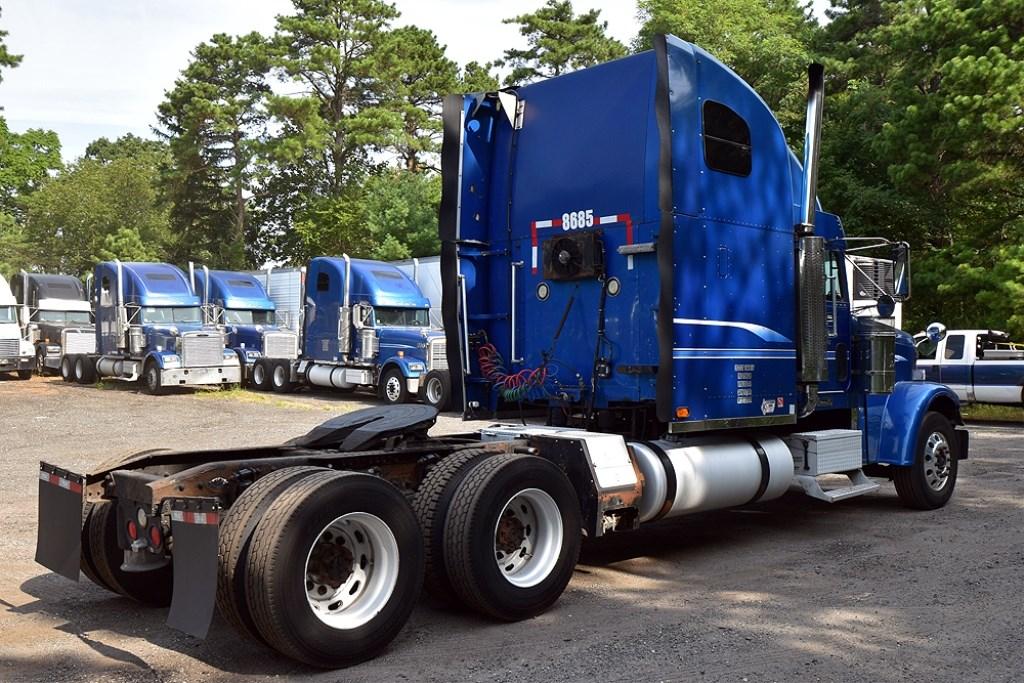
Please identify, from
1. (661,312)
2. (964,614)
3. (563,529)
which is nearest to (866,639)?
(964,614)

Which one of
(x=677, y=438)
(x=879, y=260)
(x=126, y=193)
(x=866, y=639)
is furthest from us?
(x=126, y=193)

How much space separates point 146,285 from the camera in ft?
83.9

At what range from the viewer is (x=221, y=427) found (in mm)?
17156

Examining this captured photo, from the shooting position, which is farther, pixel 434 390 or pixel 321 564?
pixel 434 390

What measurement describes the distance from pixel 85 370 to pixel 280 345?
6898 mm

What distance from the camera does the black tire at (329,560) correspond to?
4.62 meters

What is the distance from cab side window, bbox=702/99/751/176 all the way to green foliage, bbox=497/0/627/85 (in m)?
43.2

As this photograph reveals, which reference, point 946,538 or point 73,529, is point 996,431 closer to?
point 946,538

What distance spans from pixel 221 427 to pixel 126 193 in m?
56.6

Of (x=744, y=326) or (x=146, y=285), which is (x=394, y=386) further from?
(x=744, y=326)

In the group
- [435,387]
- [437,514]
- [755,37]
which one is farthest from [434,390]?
[755,37]

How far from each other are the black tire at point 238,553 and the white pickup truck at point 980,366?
17.1 metres

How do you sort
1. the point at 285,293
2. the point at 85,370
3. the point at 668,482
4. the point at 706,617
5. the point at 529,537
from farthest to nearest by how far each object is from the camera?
the point at 285,293 < the point at 85,370 < the point at 668,482 < the point at 529,537 < the point at 706,617

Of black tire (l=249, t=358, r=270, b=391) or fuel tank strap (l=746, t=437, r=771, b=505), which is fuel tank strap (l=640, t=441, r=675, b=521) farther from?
black tire (l=249, t=358, r=270, b=391)
